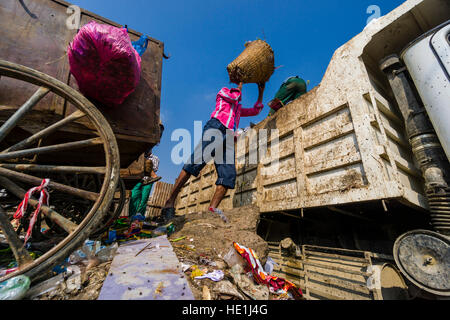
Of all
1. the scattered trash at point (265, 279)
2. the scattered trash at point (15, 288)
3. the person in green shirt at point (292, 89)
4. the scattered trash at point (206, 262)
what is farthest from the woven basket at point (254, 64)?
the scattered trash at point (15, 288)

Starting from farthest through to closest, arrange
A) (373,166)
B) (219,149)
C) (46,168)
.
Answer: (219,149) → (373,166) → (46,168)

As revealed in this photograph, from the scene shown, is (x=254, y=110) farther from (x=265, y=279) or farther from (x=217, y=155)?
(x=265, y=279)

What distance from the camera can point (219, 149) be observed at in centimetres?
303

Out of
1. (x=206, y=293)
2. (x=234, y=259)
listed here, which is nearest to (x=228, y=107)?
(x=234, y=259)

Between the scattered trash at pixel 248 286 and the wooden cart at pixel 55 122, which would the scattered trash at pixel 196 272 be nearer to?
the scattered trash at pixel 248 286

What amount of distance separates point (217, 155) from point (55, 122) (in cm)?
185

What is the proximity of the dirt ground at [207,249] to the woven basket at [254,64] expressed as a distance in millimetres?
1959

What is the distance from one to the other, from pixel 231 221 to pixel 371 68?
9.17 ft

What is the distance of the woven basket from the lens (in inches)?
114

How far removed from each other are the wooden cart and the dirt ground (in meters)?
0.25

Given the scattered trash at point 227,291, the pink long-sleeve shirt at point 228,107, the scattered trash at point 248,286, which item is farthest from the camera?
the pink long-sleeve shirt at point 228,107

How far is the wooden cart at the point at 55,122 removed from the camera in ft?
3.60

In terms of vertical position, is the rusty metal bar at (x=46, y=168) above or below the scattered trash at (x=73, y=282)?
above
